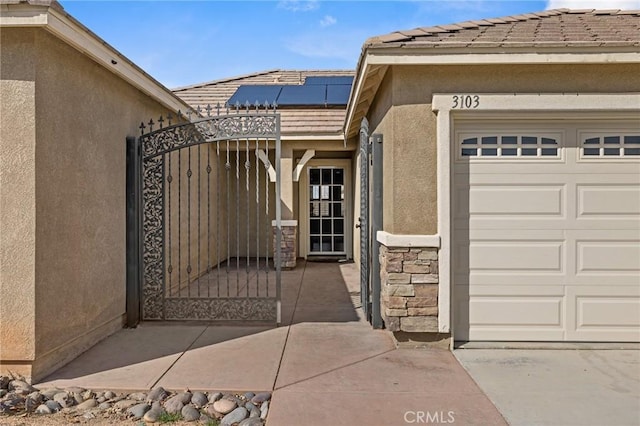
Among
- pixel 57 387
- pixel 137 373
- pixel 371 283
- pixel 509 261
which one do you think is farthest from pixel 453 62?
pixel 57 387

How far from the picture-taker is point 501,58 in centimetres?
431

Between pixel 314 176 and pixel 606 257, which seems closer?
pixel 606 257

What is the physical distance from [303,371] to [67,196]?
2.76 m

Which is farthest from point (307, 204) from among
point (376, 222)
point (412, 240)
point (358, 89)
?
point (412, 240)

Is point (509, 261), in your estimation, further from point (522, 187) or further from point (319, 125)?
point (319, 125)

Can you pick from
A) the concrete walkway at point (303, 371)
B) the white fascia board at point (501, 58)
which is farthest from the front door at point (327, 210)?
the white fascia board at point (501, 58)

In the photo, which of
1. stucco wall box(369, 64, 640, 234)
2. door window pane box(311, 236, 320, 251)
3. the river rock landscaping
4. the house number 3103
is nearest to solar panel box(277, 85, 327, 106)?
door window pane box(311, 236, 320, 251)

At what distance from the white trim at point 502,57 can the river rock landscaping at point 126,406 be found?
332 centimetres

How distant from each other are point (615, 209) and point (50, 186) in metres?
5.54

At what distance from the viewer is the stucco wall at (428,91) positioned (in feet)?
14.6

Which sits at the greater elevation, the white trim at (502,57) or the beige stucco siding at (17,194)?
the white trim at (502,57)

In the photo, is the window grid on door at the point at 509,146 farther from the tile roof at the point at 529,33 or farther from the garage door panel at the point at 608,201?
the tile roof at the point at 529,33

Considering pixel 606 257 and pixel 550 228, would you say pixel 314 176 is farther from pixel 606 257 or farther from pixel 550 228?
pixel 606 257

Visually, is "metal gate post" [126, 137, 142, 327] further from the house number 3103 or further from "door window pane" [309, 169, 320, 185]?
"door window pane" [309, 169, 320, 185]
